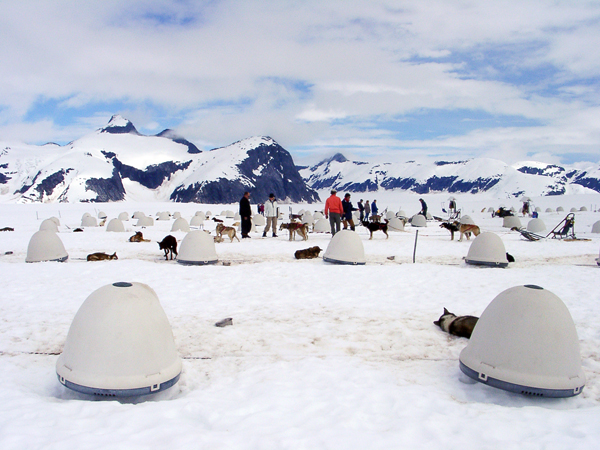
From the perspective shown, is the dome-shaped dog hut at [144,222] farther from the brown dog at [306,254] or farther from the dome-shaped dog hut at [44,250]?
the brown dog at [306,254]

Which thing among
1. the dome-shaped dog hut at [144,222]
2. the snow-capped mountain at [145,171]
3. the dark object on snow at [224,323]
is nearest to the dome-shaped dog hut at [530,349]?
the dark object on snow at [224,323]

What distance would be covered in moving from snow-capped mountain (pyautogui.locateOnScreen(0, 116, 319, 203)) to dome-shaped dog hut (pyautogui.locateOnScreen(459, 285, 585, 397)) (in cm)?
12993

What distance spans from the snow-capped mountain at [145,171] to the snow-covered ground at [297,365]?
123 m

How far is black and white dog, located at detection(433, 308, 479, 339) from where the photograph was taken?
639 cm

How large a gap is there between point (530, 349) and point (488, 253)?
8548mm

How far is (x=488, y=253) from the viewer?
12.4m

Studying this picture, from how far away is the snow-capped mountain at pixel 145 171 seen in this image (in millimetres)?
126000

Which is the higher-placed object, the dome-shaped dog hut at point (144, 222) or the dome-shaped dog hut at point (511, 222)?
the dome-shaped dog hut at point (511, 222)

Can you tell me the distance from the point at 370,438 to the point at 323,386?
1.19 metres

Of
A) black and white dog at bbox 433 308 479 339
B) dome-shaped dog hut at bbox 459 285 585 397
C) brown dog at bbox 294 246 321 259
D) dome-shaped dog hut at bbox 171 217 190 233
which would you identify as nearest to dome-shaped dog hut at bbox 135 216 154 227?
dome-shaped dog hut at bbox 171 217 190 233

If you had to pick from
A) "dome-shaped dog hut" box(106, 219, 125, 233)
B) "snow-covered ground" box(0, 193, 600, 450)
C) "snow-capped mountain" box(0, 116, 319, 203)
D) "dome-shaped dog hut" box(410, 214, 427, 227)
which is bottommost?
"snow-covered ground" box(0, 193, 600, 450)

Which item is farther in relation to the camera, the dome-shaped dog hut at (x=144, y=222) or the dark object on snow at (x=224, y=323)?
the dome-shaped dog hut at (x=144, y=222)

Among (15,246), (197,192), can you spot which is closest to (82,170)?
(197,192)

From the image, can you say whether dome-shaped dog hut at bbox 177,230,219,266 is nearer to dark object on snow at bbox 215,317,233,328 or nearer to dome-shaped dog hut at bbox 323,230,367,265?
dome-shaped dog hut at bbox 323,230,367,265
